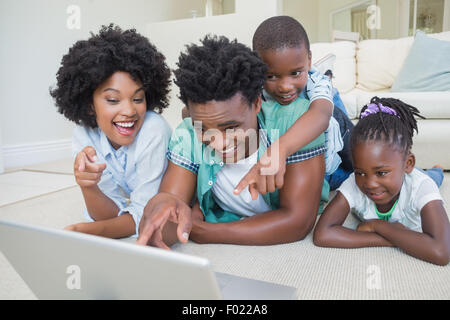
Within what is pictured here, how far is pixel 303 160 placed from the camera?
973 millimetres

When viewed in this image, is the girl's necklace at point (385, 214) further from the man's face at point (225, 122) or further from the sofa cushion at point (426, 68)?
the sofa cushion at point (426, 68)

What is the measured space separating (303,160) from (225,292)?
0.44 metres

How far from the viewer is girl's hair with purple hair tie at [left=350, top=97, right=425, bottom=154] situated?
96cm

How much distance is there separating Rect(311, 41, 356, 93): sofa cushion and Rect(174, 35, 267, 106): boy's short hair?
1.76 m

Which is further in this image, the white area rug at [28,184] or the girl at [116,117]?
the white area rug at [28,184]

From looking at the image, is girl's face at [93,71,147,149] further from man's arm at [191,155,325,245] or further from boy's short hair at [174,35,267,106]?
man's arm at [191,155,325,245]

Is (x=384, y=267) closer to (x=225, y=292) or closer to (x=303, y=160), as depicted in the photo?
(x=303, y=160)

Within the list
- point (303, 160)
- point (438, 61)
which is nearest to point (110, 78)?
point (303, 160)

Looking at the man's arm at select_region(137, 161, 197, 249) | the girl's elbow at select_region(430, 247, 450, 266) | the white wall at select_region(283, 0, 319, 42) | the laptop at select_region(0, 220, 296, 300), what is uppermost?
the white wall at select_region(283, 0, 319, 42)

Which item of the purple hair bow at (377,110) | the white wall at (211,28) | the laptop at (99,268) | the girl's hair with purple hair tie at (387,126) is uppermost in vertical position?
the white wall at (211,28)

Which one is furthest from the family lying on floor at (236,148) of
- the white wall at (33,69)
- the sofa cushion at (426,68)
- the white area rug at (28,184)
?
the white wall at (33,69)

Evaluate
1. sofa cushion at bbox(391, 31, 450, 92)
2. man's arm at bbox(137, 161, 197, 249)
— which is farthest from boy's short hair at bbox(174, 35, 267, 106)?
sofa cushion at bbox(391, 31, 450, 92)

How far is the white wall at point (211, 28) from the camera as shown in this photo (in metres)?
2.39

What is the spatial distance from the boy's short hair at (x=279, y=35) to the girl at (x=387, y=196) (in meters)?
0.29
